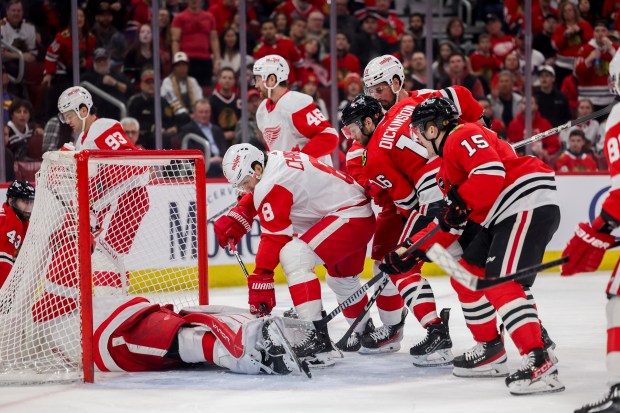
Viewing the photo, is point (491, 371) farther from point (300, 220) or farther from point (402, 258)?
point (300, 220)

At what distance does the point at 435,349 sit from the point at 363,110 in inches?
39.9

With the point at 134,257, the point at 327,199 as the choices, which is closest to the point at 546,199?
the point at 327,199

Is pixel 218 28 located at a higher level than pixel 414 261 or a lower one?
higher

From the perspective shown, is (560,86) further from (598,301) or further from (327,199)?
(327,199)

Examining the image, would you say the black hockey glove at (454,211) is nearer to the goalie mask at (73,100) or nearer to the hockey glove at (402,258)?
the hockey glove at (402,258)

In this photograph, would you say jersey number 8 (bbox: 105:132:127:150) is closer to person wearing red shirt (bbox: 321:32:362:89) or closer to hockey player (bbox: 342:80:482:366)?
hockey player (bbox: 342:80:482:366)

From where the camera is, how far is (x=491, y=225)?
3576 mm

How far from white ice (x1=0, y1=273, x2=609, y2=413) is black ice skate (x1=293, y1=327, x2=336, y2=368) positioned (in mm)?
60

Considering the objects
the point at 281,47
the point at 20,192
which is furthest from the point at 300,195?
the point at 281,47

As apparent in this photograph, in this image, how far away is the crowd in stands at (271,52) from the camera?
21.7 ft

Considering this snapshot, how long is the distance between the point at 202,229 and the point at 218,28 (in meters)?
3.22

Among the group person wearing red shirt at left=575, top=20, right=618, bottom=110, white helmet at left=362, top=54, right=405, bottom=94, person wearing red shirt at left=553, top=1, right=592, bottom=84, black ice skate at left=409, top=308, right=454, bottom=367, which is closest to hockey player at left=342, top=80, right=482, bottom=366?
black ice skate at left=409, top=308, right=454, bottom=367

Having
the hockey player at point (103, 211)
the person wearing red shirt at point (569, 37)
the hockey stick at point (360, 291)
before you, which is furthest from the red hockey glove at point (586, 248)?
the person wearing red shirt at point (569, 37)

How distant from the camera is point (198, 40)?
7.29 meters
